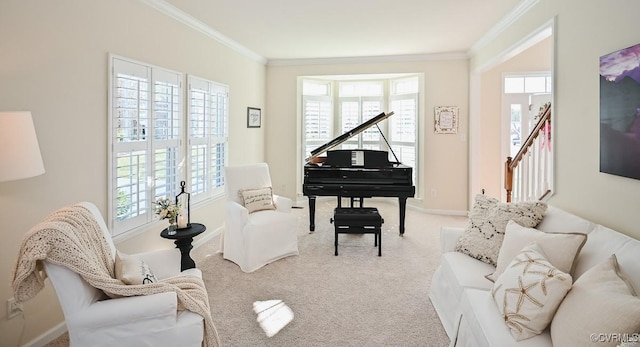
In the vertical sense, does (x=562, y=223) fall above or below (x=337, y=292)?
above

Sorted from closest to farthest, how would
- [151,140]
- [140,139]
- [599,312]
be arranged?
[599,312], [140,139], [151,140]

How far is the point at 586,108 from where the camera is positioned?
8.80ft

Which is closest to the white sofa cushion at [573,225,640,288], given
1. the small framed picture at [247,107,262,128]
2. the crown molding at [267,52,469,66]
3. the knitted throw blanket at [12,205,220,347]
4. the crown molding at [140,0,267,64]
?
the knitted throw blanket at [12,205,220,347]

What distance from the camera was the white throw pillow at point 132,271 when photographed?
197 cm

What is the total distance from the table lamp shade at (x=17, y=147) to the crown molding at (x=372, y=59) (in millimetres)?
5160

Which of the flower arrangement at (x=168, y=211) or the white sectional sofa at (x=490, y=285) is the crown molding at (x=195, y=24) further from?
the white sectional sofa at (x=490, y=285)

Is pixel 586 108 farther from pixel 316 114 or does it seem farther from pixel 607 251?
pixel 316 114

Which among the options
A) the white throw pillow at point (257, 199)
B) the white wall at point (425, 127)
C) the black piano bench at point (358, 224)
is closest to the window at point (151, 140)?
the white throw pillow at point (257, 199)

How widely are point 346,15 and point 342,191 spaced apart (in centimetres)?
218

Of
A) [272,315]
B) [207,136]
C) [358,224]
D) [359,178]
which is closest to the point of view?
[272,315]

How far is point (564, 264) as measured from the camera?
198 cm

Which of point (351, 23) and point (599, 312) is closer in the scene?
point (599, 312)

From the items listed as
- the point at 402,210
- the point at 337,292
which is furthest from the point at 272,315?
the point at 402,210

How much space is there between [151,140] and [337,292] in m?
2.33
